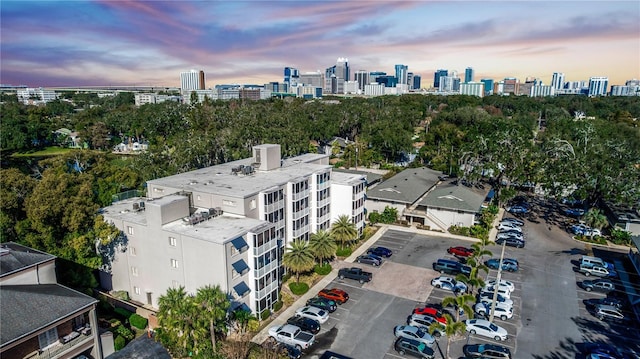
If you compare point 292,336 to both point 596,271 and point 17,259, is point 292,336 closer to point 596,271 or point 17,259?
point 17,259

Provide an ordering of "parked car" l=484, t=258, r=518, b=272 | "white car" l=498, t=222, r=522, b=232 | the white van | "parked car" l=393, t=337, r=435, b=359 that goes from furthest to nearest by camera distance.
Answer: "white car" l=498, t=222, r=522, b=232 → "parked car" l=484, t=258, r=518, b=272 → the white van → "parked car" l=393, t=337, r=435, b=359

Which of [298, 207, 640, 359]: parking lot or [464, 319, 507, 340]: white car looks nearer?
[298, 207, 640, 359]: parking lot

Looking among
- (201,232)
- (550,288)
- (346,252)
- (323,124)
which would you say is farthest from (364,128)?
(201,232)

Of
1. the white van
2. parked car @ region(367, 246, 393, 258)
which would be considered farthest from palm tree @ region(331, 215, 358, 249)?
the white van

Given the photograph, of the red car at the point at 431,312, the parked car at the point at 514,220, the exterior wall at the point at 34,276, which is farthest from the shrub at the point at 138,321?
the parked car at the point at 514,220

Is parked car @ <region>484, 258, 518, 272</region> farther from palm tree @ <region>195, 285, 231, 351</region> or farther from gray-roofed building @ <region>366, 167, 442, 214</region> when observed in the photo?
palm tree @ <region>195, 285, 231, 351</region>

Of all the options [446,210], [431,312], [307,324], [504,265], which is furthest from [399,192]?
[307,324]

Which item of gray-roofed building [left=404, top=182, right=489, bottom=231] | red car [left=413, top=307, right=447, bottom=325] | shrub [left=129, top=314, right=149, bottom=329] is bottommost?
shrub [left=129, top=314, right=149, bottom=329]
